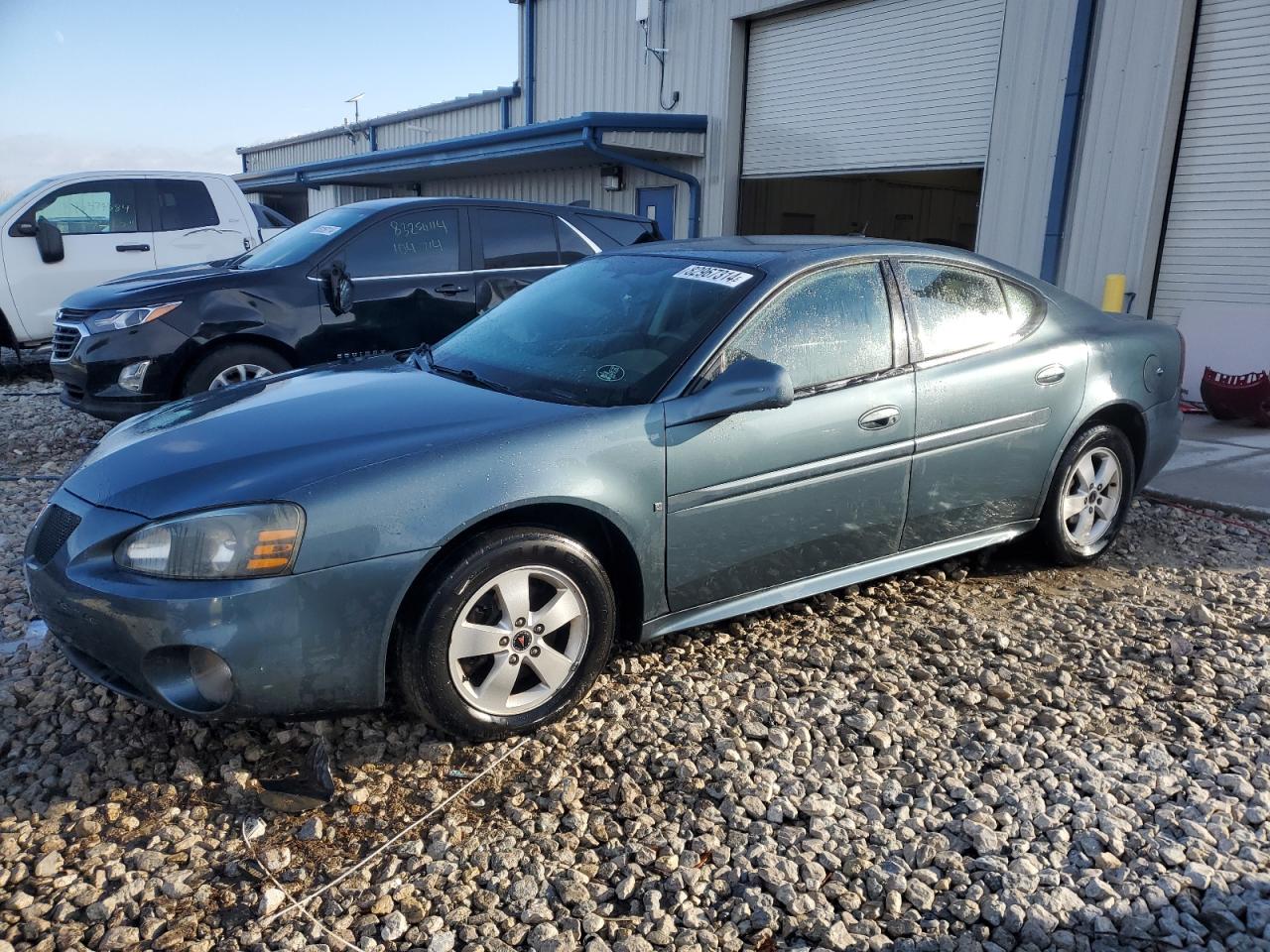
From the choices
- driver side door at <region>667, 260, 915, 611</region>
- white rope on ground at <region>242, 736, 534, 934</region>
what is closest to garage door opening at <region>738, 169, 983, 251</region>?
driver side door at <region>667, 260, 915, 611</region>

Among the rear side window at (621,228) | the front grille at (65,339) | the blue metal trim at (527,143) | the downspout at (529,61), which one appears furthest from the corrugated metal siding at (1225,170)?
the downspout at (529,61)

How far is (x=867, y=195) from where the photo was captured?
57.7ft

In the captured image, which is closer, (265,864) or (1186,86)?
(265,864)

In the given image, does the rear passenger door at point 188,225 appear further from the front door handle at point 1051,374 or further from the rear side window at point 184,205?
the front door handle at point 1051,374

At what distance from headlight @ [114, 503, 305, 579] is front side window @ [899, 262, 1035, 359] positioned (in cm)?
251

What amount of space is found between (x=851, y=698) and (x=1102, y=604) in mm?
1578

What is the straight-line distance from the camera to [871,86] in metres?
11.4

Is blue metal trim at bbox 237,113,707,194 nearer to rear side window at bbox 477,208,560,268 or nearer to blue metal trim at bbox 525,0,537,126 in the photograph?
blue metal trim at bbox 525,0,537,126

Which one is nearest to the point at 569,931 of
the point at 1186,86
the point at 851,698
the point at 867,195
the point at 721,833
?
the point at 721,833

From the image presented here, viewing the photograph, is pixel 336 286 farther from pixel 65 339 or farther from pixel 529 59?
pixel 529 59

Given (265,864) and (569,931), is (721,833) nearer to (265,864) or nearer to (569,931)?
(569,931)

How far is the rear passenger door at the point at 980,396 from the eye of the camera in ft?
Answer: 12.7

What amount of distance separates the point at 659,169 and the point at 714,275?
1036cm

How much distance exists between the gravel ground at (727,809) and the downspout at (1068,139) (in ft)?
21.2
